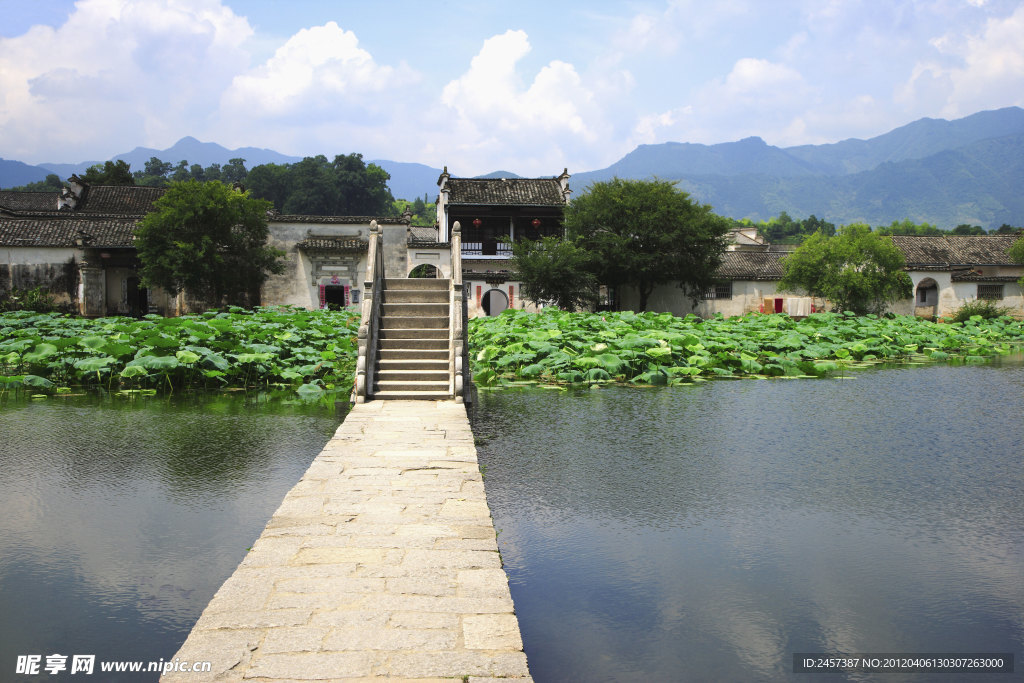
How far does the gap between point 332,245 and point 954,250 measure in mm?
30841

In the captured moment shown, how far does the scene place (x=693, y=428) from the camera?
29.1 ft

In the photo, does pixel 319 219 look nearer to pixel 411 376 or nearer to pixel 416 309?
pixel 416 309

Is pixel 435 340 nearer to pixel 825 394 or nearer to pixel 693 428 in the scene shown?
pixel 693 428

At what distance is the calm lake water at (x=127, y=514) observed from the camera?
3748 millimetres

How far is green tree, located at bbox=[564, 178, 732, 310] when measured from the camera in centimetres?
2884

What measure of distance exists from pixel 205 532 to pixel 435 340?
5769 millimetres

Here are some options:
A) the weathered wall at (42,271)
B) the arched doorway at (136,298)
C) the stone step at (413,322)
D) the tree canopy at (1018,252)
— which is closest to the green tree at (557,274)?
the arched doorway at (136,298)

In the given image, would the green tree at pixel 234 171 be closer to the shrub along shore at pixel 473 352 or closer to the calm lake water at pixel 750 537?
the shrub along shore at pixel 473 352

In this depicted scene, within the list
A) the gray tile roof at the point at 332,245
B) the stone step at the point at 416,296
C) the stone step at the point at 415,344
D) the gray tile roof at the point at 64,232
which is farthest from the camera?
the gray tile roof at the point at 332,245

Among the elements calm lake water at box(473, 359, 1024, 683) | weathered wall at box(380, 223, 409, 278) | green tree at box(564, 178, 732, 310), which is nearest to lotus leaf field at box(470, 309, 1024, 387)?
calm lake water at box(473, 359, 1024, 683)

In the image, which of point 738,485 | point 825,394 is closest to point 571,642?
point 738,485
